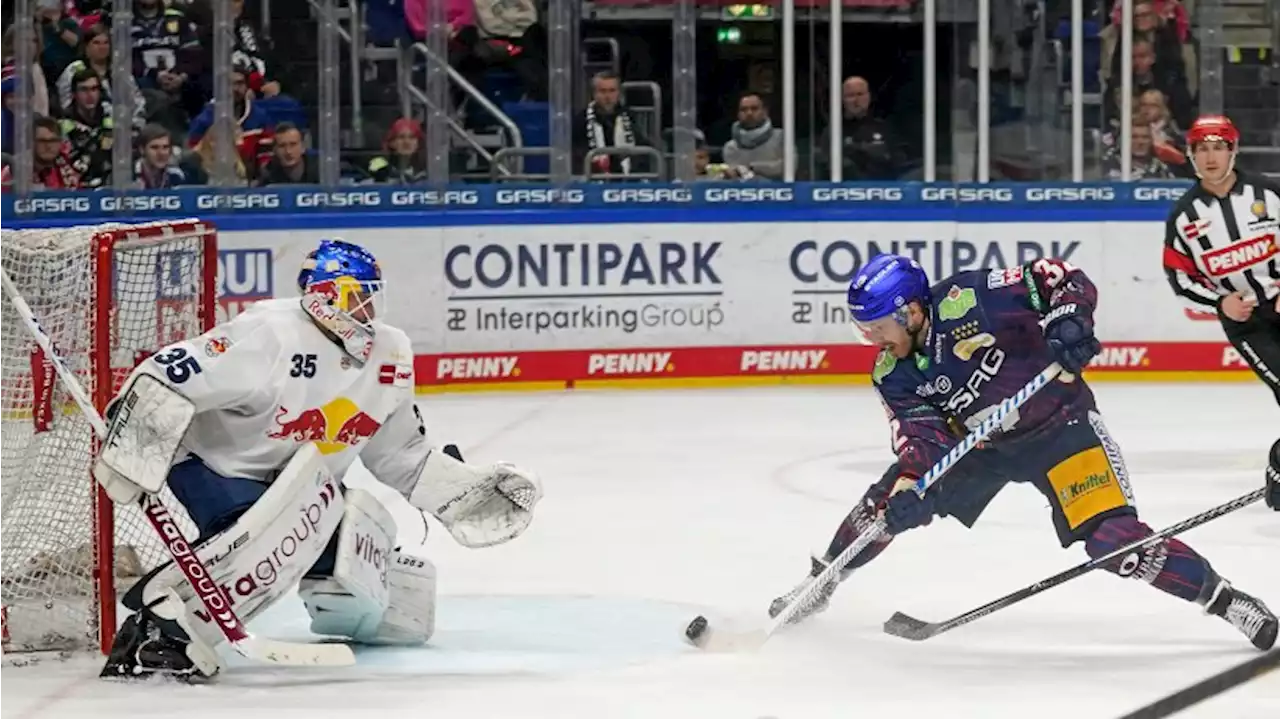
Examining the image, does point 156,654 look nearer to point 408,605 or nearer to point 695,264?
point 408,605

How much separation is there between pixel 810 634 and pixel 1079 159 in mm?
5244

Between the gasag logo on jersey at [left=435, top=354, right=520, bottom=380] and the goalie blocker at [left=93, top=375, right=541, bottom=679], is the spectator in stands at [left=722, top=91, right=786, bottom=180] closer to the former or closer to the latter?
the gasag logo on jersey at [left=435, top=354, right=520, bottom=380]

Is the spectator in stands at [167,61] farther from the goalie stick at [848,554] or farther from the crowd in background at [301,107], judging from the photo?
the goalie stick at [848,554]

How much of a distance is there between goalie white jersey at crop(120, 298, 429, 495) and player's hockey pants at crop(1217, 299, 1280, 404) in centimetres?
262

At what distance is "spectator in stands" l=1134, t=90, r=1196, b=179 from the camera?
973cm

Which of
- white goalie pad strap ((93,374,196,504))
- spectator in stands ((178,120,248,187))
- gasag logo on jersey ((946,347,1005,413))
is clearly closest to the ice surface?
white goalie pad strap ((93,374,196,504))

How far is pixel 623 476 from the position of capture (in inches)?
279

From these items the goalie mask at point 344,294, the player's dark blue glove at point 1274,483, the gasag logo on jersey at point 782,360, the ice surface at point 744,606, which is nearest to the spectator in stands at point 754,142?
the gasag logo on jersey at point 782,360

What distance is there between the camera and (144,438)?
165 inches

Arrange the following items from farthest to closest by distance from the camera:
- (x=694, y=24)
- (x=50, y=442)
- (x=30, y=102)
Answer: (x=694, y=24) → (x=30, y=102) → (x=50, y=442)

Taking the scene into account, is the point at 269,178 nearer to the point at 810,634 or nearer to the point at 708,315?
the point at 708,315

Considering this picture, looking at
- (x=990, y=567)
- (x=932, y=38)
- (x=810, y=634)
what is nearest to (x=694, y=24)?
(x=932, y=38)

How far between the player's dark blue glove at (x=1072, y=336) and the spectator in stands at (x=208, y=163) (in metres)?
5.33

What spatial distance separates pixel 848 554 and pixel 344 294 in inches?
45.4
